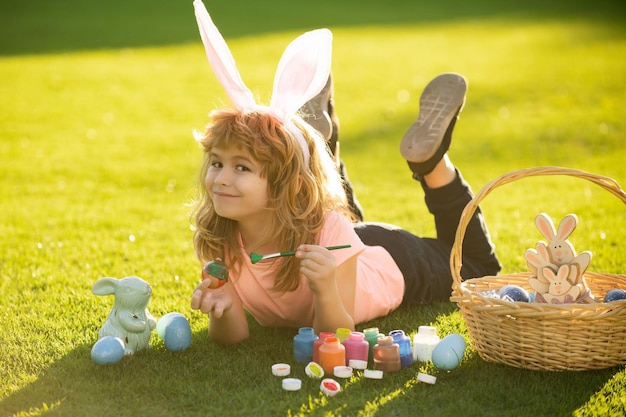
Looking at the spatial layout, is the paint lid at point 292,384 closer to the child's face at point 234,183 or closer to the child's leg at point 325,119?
the child's face at point 234,183

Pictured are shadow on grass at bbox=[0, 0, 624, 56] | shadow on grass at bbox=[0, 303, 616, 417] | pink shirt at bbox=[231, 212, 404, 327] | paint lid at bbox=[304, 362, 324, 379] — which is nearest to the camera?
shadow on grass at bbox=[0, 303, 616, 417]

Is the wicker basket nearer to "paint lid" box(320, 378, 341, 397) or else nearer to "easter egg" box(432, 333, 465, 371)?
"easter egg" box(432, 333, 465, 371)

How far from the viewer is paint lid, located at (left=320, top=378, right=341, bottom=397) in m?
2.59

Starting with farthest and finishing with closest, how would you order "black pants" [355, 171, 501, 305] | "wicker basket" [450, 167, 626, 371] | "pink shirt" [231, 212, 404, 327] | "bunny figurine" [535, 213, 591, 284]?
"black pants" [355, 171, 501, 305] < "pink shirt" [231, 212, 404, 327] < "bunny figurine" [535, 213, 591, 284] < "wicker basket" [450, 167, 626, 371]

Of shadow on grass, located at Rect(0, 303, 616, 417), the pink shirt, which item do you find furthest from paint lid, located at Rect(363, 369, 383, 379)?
the pink shirt

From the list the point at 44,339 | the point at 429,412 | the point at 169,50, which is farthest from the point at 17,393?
the point at 169,50

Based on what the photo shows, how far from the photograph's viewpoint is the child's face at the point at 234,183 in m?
2.95

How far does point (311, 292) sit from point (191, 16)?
13.2 metres

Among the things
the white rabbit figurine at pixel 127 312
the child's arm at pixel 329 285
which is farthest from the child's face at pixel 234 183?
the white rabbit figurine at pixel 127 312

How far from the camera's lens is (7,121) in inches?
328

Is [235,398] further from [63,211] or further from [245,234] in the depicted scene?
[63,211]

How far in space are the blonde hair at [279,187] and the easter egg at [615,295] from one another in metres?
1.07

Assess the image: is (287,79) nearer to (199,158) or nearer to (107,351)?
(107,351)

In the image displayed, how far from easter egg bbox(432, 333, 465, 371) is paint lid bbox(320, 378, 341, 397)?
39cm
